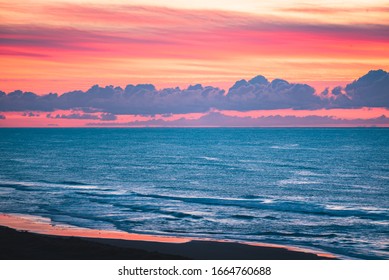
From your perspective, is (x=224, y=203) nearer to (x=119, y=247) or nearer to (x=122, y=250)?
(x=119, y=247)

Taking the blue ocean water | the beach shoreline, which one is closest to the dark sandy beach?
the beach shoreline

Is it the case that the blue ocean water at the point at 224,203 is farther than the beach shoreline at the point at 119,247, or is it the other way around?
the blue ocean water at the point at 224,203

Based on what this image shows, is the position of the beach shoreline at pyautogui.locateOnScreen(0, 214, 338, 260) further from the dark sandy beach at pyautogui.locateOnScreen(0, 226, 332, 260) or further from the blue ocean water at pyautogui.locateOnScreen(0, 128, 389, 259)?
the blue ocean water at pyautogui.locateOnScreen(0, 128, 389, 259)

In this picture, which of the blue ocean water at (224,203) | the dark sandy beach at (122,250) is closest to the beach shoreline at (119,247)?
the dark sandy beach at (122,250)

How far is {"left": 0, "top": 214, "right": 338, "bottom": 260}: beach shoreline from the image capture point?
28.9 m

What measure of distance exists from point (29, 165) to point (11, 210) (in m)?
56.3

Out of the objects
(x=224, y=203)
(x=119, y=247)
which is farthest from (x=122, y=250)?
(x=224, y=203)

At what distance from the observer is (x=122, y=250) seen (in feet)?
98.3

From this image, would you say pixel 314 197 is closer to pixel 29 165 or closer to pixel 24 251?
pixel 24 251

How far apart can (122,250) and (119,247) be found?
1595mm

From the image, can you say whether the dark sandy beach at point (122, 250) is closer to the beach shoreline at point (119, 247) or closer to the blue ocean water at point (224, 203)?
the beach shoreline at point (119, 247)

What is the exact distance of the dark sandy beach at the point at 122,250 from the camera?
93.3 feet
